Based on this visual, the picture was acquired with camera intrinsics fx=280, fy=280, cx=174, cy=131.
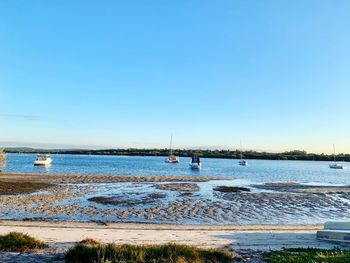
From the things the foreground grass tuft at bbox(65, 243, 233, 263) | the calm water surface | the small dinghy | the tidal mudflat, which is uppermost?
the foreground grass tuft at bbox(65, 243, 233, 263)

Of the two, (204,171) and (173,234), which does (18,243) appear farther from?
(204,171)

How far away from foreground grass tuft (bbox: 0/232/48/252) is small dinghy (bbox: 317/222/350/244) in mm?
11852

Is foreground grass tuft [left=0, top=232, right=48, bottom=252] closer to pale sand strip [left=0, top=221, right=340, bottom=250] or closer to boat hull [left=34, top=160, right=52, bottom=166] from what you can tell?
pale sand strip [left=0, top=221, right=340, bottom=250]

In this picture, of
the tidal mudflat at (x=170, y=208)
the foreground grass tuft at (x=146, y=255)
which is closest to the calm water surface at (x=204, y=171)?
the tidal mudflat at (x=170, y=208)

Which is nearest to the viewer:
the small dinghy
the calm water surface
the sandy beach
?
the sandy beach

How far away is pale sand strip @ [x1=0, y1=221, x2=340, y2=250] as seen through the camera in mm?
11500

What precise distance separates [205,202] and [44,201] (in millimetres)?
13277

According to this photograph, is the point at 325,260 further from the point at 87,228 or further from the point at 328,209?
the point at 328,209

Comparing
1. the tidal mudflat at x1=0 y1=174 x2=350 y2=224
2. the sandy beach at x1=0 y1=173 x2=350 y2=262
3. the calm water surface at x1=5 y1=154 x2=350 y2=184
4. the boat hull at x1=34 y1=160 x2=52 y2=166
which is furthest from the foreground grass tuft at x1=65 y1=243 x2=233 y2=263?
the boat hull at x1=34 y1=160 x2=52 y2=166

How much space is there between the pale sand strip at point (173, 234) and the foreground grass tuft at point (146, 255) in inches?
78.8

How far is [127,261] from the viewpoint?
312 inches

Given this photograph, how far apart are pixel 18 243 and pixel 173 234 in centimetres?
647

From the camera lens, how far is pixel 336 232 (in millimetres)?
12539

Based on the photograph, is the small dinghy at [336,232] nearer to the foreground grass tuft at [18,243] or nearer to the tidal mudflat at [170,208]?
the tidal mudflat at [170,208]
